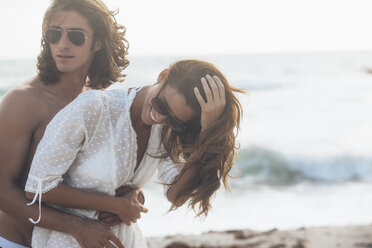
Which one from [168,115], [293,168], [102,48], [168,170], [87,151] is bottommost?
[293,168]

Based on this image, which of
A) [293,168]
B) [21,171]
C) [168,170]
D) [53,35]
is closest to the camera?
[21,171]

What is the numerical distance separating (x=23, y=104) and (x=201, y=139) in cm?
85

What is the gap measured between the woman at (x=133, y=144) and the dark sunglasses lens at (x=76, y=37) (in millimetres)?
555

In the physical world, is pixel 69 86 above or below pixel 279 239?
above

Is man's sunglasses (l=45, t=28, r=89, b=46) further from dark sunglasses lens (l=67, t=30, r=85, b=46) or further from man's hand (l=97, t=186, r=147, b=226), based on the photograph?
man's hand (l=97, t=186, r=147, b=226)

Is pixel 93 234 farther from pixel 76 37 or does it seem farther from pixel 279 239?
pixel 279 239

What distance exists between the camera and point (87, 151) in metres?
1.99

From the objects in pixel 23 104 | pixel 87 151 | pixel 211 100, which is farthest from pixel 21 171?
pixel 211 100

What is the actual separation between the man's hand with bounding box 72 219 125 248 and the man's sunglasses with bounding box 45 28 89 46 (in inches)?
38.6

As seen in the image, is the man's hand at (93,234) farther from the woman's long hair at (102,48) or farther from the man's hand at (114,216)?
the woman's long hair at (102,48)

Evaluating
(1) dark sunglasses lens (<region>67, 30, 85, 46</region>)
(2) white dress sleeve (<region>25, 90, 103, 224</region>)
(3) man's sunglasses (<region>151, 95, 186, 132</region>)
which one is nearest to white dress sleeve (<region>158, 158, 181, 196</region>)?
(3) man's sunglasses (<region>151, 95, 186, 132</region>)

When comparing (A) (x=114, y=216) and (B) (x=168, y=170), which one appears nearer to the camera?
(A) (x=114, y=216)

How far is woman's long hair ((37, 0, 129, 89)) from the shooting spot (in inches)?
99.1

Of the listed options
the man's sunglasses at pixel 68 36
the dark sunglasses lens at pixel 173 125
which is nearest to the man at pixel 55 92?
the man's sunglasses at pixel 68 36
